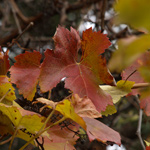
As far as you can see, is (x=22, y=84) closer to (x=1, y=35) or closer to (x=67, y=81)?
(x=67, y=81)

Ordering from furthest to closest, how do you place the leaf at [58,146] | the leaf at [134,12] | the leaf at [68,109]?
the leaf at [58,146] < the leaf at [68,109] < the leaf at [134,12]

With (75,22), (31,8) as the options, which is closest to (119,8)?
(75,22)

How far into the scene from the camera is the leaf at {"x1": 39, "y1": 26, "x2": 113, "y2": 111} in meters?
0.38

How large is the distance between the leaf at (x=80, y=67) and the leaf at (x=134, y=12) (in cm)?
25

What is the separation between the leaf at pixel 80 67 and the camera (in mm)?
384

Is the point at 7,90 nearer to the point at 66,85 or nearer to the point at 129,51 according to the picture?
the point at 66,85

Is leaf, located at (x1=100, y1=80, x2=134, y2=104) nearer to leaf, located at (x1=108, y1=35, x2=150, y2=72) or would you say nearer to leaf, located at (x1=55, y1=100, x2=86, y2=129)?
leaf, located at (x1=55, y1=100, x2=86, y2=129)

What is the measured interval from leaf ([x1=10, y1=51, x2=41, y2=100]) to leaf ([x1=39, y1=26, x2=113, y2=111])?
38 millimetres

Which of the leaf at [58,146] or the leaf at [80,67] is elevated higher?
the leaf at [80,67]

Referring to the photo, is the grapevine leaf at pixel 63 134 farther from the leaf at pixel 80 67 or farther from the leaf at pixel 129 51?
the leaf at pixel 129 51

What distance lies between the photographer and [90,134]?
1.09ft

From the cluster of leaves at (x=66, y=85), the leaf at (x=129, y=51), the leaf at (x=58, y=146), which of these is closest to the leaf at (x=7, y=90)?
the cluster of leaves at (x=66, y=85)

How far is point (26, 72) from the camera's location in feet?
1.37

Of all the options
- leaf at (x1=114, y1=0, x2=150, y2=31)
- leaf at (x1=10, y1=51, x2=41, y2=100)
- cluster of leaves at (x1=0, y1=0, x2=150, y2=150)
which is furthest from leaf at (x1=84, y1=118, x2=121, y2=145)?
leaf at (x1=114, y1=0, x2=150, y2=31)
